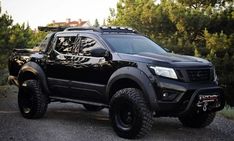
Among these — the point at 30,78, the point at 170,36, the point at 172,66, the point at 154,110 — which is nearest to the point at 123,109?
the point at 154,110

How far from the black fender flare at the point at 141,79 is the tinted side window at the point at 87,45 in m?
0.87

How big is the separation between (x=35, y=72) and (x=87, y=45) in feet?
5.07

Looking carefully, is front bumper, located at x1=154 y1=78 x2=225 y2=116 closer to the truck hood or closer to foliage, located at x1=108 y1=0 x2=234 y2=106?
the truck hood

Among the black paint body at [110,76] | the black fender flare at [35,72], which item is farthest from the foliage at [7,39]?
the black paint body at [110,76]

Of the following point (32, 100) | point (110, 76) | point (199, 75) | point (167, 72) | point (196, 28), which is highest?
point (167, 72)

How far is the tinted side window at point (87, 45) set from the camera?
8188mm

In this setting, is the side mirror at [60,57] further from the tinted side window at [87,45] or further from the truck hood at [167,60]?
the truck hood at [167,60]

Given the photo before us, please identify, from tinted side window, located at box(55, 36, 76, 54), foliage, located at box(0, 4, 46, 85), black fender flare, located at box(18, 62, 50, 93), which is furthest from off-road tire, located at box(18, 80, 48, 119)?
foliage, located at box(0, 4, 46, 85)

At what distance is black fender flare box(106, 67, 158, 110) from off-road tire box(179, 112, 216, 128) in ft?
4.95

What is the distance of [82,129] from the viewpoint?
26.6 ft

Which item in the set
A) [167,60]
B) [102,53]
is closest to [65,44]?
[102,53]

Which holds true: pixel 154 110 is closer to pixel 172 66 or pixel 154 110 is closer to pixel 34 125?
pixel 172 66

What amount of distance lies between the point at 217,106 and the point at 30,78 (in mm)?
4264

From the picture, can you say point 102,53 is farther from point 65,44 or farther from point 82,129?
point 82,129
